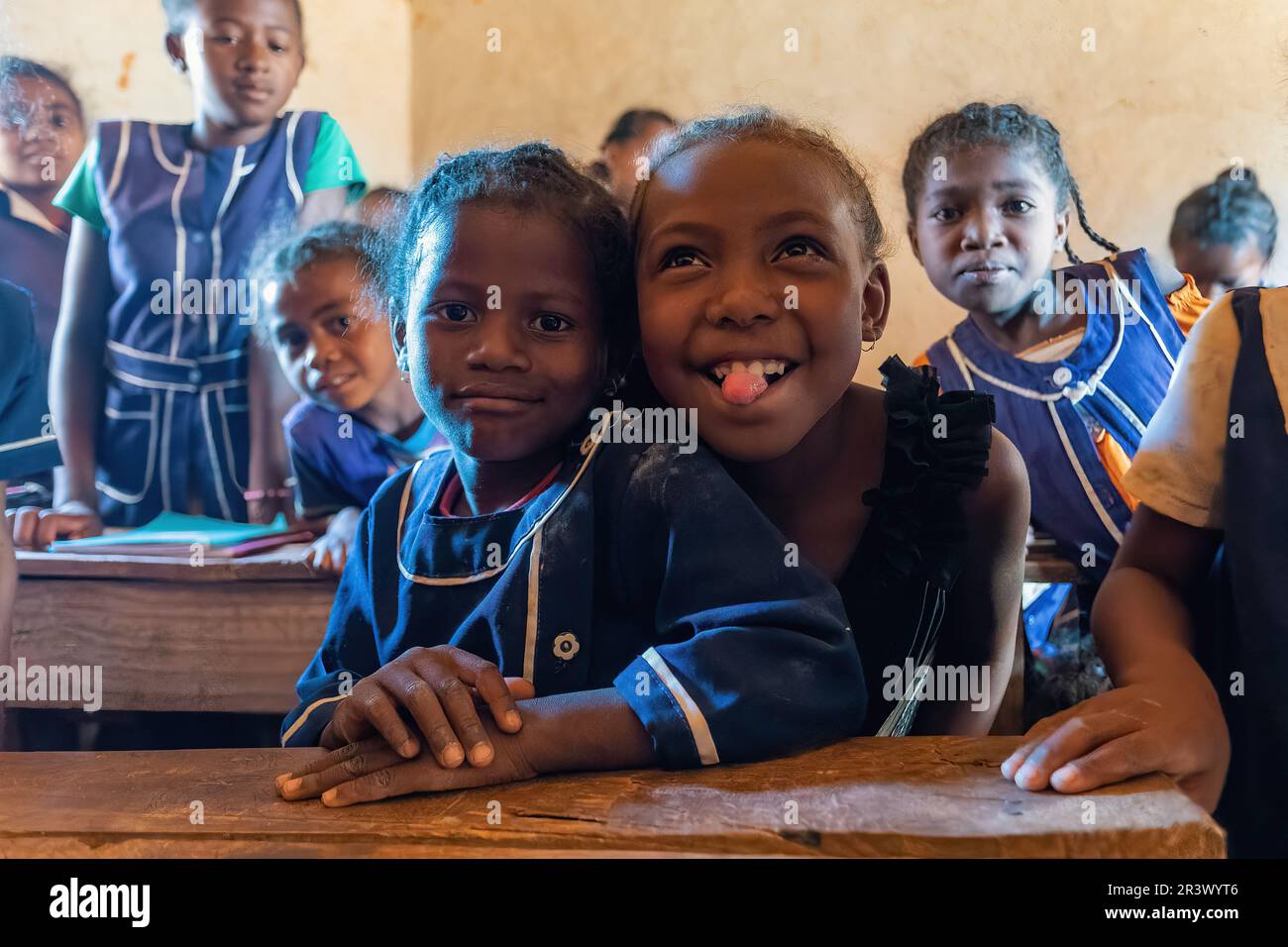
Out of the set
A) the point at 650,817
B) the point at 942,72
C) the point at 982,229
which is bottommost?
the point at 650,817

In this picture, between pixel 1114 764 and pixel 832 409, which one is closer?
pixel 1114 764

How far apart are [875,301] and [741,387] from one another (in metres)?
0.33

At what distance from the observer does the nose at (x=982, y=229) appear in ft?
7.33

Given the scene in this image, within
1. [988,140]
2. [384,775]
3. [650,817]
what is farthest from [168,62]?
[650,817]

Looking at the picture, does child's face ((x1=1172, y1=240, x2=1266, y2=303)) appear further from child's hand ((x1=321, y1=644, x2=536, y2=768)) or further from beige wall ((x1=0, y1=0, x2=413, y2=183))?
child's hand ((x1=321, y1=644, x2=536, y2=768))

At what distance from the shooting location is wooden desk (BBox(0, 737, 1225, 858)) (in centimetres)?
94

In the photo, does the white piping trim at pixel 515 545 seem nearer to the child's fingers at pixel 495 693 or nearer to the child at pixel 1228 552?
the child's fingers at pixel 495 693

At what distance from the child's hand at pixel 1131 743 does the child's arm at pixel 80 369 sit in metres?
2.31

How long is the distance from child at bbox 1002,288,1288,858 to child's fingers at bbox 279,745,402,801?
88 cm

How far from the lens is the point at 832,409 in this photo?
1676 mm

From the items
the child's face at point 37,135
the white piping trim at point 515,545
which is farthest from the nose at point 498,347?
the child's face at point 37,135

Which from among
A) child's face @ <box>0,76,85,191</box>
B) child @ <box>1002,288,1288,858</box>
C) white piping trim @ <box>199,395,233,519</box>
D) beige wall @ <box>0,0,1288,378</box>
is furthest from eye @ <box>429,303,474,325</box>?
child's face @ <box>0,76,85,191</box>

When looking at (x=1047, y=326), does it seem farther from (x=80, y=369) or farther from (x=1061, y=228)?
(x=80, y=369)

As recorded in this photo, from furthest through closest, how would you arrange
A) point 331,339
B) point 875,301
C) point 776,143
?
point 331,339
point 875,301
point 776,143
